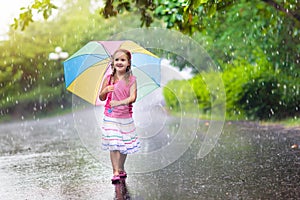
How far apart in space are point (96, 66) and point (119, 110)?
0.69m

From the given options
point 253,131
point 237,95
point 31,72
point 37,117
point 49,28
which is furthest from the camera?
point 49,28

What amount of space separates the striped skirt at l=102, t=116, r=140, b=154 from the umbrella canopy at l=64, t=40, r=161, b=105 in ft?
1.69

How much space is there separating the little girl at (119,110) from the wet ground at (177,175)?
0.36 meters

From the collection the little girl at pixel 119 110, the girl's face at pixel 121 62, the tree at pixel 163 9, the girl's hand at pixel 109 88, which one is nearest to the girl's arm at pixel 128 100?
the little girl at pixel 119 110

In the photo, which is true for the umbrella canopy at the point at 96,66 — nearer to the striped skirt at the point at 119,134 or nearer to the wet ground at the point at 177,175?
the striped skirt at the point at 119,134

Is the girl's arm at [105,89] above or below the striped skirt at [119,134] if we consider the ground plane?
above

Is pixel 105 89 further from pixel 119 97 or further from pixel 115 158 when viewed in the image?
pixel 115 158

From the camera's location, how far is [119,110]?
6.43 m

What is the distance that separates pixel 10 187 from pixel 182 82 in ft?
7.66

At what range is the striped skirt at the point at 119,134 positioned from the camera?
6430 millimetres

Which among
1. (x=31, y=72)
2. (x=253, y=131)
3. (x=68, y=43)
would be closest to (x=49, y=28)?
(x=68, y=43)

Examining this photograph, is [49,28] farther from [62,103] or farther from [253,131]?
[253,131]

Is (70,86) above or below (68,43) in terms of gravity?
below

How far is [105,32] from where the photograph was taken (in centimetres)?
2969
